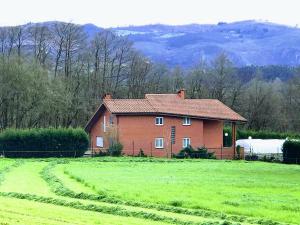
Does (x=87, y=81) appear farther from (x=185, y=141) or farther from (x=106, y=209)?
(x=106, y=209)

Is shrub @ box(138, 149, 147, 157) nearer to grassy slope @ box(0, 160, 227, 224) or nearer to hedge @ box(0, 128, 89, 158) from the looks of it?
hedge @ box(0, 128, 89, 158)

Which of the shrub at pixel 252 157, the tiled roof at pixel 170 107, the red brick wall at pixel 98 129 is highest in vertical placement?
the tiled roof at pixel 170 107

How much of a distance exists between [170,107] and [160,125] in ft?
9.48

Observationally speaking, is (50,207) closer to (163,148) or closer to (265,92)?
(163,148)

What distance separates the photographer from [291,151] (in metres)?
76.2

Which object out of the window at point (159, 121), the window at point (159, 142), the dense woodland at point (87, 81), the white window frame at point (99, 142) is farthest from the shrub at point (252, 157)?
the dense woodland at point (87, 81)

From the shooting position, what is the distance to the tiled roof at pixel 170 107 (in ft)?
263

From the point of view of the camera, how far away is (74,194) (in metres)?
31.5

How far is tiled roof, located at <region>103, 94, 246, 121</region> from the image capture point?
80312 millimetres

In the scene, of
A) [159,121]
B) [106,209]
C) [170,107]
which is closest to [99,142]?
[159,121]

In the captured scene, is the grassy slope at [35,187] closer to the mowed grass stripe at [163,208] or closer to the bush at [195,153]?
the mowed grass stripe at [163,208]

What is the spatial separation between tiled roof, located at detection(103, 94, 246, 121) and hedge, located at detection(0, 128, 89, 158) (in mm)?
6675

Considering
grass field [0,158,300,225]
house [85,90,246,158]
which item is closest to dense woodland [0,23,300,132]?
house [85,90,246,158]

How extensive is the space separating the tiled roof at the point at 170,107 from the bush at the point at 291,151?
381 inches
